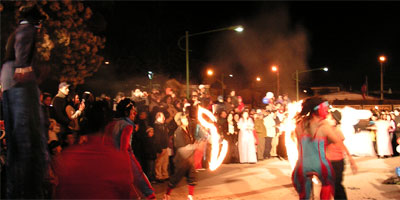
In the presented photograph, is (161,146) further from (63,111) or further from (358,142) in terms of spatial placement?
(358,142)

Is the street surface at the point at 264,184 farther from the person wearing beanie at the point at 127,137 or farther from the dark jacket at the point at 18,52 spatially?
the dark jacket at the point at 18,52

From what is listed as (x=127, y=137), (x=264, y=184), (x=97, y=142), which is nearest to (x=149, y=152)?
(x=264, y=184)

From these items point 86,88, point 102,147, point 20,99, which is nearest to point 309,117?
point 102,147

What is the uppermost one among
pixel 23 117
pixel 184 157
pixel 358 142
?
pixel 23 117

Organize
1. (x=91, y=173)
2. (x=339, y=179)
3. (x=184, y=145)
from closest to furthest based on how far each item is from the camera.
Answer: (x=91, y=173)
(x=339, y=179)
(x=184, y=145)

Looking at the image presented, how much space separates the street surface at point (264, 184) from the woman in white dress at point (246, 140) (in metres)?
0.74

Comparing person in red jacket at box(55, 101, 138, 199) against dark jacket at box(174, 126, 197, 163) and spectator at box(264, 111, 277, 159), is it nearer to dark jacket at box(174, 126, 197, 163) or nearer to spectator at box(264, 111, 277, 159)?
dark jacket at box(174, 126, 197, 163)

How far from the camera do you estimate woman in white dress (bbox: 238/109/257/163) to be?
15312mm

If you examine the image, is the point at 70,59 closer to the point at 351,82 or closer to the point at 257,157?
the point at 257,157

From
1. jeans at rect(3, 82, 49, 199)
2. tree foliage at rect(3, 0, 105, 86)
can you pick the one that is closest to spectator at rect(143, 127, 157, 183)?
jeans at rect(3, 82, 49, 199)

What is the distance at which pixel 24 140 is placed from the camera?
11.7 feet

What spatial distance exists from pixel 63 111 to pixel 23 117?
16.2ft

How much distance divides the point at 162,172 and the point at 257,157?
235 inches

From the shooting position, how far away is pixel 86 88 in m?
26.8
